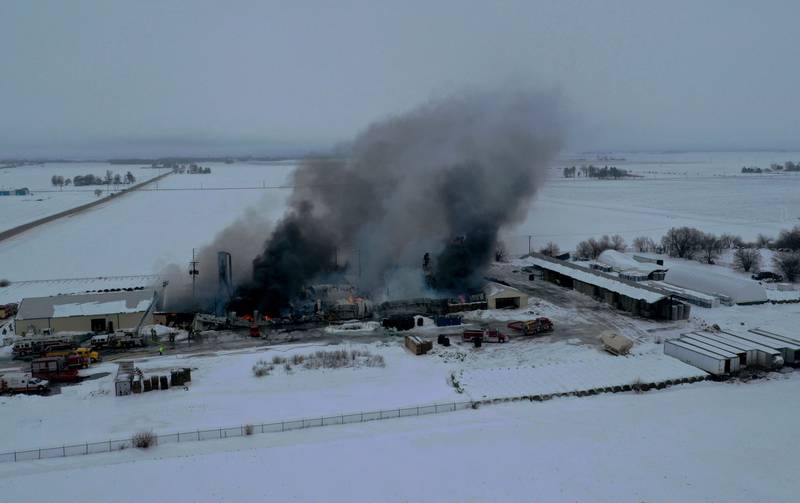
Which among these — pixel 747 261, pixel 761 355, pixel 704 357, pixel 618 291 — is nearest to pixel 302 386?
pixel 704 357

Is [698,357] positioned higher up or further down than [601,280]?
further down

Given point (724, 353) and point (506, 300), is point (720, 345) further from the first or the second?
point (506, 300)

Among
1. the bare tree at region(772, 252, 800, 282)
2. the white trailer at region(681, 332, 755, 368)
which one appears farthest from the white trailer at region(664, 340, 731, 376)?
the bare tree at region(772, 252, 800, 282)

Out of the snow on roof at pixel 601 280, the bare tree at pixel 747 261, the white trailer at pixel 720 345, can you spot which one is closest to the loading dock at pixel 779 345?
the white trailer at pixel 720 345

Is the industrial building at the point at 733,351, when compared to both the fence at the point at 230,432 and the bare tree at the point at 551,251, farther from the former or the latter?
the bare tree at the point at 551,251

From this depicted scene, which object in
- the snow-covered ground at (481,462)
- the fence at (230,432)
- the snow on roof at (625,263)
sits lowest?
the snow-covered ground at (481,462)

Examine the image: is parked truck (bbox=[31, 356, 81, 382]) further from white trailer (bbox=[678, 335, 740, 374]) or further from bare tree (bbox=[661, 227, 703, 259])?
bare tree (bbox=[661, 227, 703, 259])
